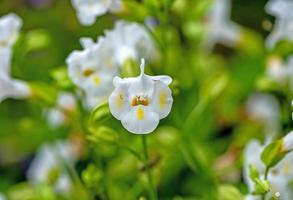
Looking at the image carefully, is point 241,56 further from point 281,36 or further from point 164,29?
point 164,29

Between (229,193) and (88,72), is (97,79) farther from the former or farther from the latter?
(229,193)

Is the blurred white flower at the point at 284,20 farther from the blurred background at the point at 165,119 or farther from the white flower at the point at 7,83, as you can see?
the white flower at the point at 7,83

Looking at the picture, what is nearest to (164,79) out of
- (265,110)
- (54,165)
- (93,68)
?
(93,68)

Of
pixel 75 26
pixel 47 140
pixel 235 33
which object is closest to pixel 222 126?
pixel 235 33

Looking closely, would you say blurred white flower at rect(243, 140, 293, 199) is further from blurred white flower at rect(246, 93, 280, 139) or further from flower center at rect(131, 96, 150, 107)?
blurred white flower at rect(246, 93, 280, 139)

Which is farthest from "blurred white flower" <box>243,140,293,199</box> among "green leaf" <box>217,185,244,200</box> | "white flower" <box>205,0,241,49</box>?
"white flower" <box>205,0,241,49</box>

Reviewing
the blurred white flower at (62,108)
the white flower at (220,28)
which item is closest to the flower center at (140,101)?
the blurred white flower at (62,108)
